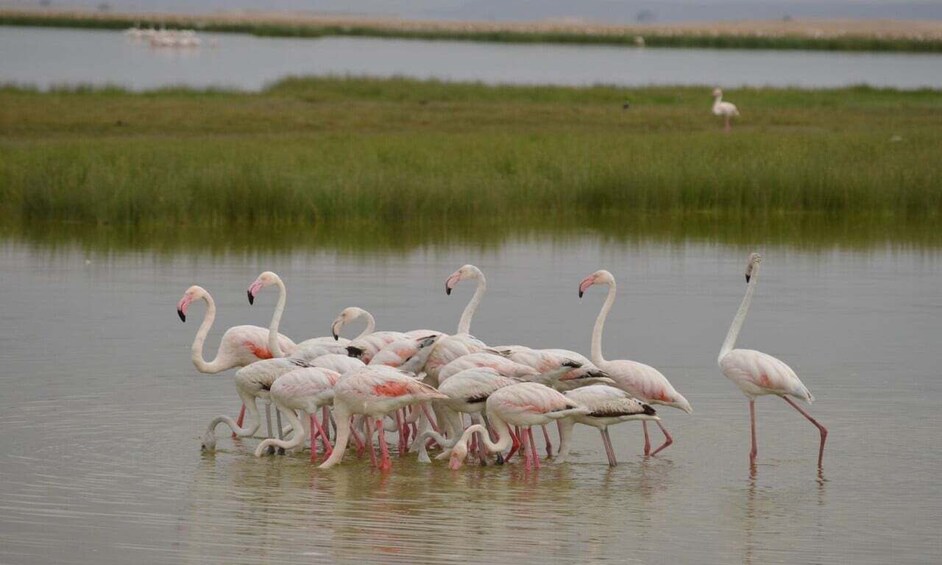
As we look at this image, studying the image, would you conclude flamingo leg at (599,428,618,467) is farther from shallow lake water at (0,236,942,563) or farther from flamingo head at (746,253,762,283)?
flamingo head at (746,253,762,283)

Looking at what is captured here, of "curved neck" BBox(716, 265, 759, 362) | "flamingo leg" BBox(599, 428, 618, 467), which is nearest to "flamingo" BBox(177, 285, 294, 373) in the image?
"flamingo leg" BBox(599, 428, 618, 467)

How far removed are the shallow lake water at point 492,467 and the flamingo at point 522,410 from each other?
0.19 meters

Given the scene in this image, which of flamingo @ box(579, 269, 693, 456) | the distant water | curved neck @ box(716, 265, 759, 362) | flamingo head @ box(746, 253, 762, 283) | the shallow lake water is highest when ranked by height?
the distant water

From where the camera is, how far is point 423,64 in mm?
79562

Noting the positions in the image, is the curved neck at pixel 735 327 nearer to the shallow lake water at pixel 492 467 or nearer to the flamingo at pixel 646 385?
the flamingo at pixel 646 385

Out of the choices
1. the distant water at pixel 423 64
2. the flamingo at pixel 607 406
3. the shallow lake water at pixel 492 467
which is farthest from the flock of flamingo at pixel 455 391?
the distant water at pixel 423 64

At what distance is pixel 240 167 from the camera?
70.3 feet

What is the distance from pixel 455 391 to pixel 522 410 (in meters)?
0.50

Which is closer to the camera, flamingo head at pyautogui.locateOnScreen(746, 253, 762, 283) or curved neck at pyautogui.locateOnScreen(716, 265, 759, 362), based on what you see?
curved neck at pyautogui.locateOnScreen(716, 265, 759, 362)

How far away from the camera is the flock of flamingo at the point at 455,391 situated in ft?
31.4

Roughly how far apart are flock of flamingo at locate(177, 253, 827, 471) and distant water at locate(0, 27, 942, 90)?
34.1 metres

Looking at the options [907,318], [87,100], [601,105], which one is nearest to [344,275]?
[907,318]

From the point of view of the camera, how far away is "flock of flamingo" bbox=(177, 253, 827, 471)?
9562 millimetres

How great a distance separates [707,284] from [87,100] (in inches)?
832
